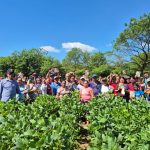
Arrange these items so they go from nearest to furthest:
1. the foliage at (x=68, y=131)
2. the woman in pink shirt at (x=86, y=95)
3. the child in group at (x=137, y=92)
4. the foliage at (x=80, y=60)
Answer: the foliage at (x=68, y=131) < the woman in pink shirt at (x=86, y=95) < the child in group at (x=137, y=92) < the foliage at (x=80, y=60)

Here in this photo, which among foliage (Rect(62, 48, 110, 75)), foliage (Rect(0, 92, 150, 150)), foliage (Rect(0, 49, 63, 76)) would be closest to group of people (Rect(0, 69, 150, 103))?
foliage (Rect(0, 92, 150, 150))

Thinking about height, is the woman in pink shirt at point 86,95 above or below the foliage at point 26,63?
below

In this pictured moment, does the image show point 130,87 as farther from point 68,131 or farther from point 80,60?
point 80,60

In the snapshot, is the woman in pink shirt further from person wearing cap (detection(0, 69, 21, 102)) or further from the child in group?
person wearing cap (detection(0, 69, 21, 102))

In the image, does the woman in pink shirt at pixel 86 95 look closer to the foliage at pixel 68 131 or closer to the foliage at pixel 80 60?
the foliage at pixel 68 131

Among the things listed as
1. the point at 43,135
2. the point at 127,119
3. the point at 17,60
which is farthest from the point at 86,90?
the point at 17,60

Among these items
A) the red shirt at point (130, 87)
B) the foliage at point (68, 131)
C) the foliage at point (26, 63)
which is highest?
the foliage at point (26, 63)

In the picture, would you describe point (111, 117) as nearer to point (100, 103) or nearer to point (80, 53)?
point (100, 103)

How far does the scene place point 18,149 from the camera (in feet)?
11.5

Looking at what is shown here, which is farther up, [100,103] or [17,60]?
[17,60]

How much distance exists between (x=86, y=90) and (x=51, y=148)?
20.5 ft

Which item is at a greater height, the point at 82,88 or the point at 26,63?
the point at 26,63

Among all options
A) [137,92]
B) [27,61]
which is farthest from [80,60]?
[137,92]

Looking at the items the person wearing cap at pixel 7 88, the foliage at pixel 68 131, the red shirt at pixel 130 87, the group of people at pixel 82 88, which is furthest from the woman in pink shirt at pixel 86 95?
the foliage at pixel 68 131
